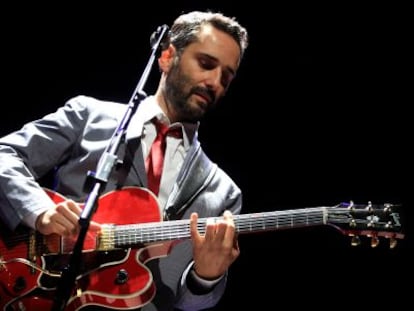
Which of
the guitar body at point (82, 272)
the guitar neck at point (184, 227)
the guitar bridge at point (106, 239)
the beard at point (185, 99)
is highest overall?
the beard at point (185, 99)

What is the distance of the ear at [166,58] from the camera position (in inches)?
101

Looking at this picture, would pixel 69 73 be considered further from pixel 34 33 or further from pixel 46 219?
pixel 46 219

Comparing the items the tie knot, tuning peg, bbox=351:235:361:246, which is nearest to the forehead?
the tie knot

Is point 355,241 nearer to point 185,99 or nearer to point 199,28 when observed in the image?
point 185,99

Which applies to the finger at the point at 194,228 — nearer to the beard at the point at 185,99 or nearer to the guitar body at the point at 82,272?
the guitar body at the point at 82,272

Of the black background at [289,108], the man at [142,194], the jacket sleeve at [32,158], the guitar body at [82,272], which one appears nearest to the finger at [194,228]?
the man at [142,194]

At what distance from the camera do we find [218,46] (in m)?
2.42

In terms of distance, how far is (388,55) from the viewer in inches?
125

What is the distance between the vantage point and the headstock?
2062 mm

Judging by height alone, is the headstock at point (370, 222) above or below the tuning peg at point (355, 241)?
above

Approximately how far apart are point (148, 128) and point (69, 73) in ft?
3.65

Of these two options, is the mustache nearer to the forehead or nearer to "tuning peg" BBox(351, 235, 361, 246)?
the forehead

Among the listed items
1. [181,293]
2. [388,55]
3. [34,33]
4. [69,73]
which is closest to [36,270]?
[181,293]

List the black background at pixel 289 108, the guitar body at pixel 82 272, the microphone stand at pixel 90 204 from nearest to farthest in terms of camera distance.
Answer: the microphone stand at pixel 90 204
the guitar body at pixel 82 272
the black background at pixel 289 108
